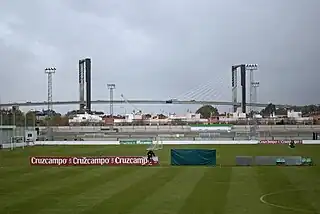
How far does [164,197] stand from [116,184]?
7327 mm

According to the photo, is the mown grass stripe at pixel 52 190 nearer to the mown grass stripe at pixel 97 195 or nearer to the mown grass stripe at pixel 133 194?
the mown grass stripe at pixel 97 195

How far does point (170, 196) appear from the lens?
29812 millimetres

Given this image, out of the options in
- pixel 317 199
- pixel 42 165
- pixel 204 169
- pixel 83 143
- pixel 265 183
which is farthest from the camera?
pixel 83 143

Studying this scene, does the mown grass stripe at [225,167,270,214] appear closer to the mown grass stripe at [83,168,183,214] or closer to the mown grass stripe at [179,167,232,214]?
the mown grass stripe at [179,167,232,214]

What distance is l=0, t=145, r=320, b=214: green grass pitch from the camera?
25484 mm

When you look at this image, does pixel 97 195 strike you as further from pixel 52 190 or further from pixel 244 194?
pixel 244 194

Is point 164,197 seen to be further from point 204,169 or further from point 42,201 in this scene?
point 204,169

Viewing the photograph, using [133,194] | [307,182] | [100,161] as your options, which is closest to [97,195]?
[133,194]

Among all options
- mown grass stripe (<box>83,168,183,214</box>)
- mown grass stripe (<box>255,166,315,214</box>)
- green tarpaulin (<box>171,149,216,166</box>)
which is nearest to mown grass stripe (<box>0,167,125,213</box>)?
mown grass stripe (<box>83,168,183,214</box>)

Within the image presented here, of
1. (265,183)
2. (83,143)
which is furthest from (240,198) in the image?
(83,143)

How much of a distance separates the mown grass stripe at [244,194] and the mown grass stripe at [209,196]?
36 cm

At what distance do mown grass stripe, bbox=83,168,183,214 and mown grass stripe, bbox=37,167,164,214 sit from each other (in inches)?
6.7

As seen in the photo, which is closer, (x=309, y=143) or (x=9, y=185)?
(x=9, y=185)

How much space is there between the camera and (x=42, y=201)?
92.7ft
